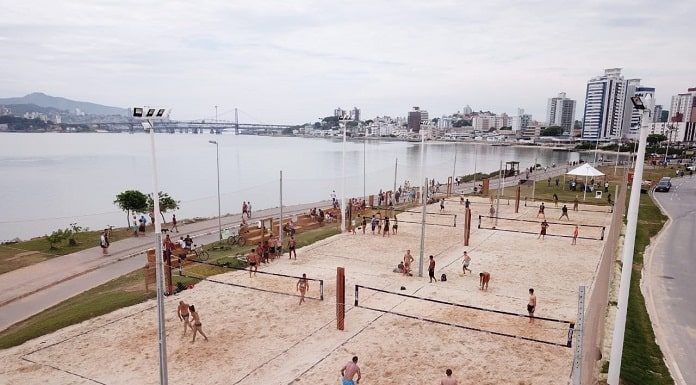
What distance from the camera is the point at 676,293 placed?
1817cm

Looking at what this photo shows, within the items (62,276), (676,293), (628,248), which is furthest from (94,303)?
(676,293)

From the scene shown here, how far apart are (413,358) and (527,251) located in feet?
47.0

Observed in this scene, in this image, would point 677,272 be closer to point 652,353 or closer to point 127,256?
point 652,353

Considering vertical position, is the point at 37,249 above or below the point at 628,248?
below

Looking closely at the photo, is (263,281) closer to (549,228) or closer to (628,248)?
(628,248)

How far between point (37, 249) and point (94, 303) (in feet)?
43.7

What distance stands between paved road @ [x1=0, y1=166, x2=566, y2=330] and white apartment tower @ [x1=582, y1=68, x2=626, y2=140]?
511 feet

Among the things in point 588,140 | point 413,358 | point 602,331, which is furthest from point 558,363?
point 588,140

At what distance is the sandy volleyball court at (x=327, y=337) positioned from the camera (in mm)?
12156

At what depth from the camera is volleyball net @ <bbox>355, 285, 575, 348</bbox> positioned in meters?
14.3

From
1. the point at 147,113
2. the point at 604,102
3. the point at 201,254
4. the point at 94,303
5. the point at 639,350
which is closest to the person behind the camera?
the point at 147,113

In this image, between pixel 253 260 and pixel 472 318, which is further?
pixel 253 260

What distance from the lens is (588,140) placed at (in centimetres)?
19412

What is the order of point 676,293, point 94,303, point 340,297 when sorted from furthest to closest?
point 676,293 < point 94,303 < point 340,297
